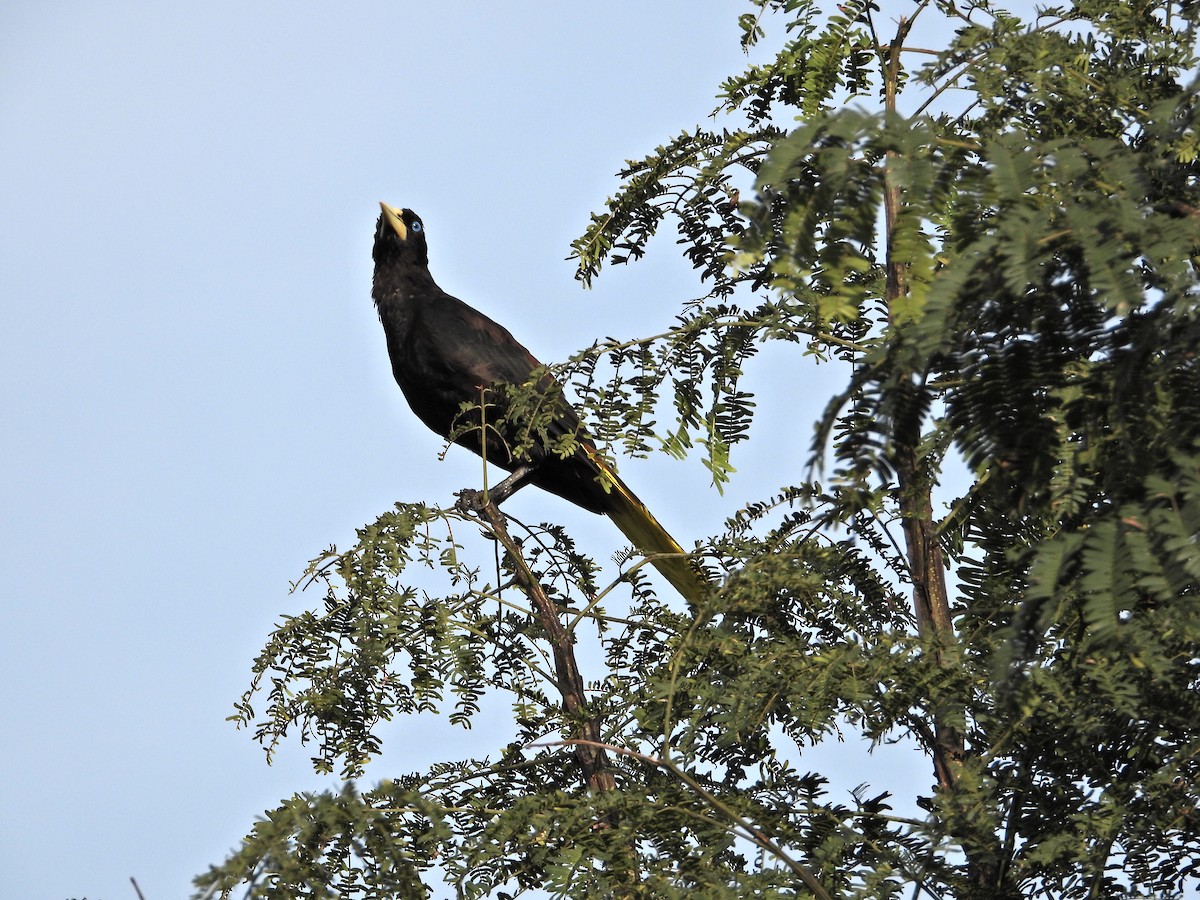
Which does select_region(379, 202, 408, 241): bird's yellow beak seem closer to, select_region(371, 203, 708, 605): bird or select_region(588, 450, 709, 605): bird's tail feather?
select_region(371, 203, 708, 605): bird

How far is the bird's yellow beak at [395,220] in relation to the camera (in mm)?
5477

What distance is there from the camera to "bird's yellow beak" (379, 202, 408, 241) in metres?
5.48

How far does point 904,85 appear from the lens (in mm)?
2555

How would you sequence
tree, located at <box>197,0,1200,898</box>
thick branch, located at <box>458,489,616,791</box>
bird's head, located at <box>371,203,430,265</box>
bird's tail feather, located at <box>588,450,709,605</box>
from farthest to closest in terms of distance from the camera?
1. bird's head, located at <box>371,203,430,265</box>
2. bird's tail feather, located at <box>588,450,709,605</box>
3. thick branch, located at <box>458,489,616,791</box>
4. tree, located at <box>197,0,1200,898</box>

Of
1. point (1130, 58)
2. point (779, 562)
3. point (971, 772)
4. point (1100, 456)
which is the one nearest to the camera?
point (1100, 456)

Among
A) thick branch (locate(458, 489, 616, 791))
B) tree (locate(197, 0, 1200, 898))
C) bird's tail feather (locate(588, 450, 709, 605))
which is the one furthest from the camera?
bird's tail feather (locate(588, 450, 709, 605))

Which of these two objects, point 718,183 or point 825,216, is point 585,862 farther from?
point 718,183

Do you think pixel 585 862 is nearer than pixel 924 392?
No

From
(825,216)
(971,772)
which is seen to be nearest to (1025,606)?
(825,216)

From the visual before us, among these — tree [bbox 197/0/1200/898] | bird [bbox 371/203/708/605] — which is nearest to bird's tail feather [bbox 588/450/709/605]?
bird [bbox 371/203/708/605]

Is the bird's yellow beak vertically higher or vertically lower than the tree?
higher

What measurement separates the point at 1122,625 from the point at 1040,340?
1.14 feet

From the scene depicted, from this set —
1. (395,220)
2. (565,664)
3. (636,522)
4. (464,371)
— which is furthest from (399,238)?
(565,664)

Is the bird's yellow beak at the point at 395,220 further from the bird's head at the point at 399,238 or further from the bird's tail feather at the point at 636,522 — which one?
the bird's tail feather at the point at 636,522
